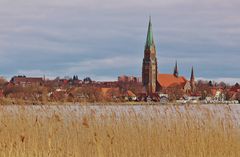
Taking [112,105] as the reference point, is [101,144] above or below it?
below

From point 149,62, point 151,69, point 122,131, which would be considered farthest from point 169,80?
point 122,131

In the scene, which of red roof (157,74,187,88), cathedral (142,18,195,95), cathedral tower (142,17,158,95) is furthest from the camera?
cathedral tower (142,17,158,95)

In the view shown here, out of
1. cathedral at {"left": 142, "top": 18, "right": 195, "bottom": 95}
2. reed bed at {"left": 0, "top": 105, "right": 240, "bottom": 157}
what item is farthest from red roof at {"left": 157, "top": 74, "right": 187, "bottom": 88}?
reed bed at {"left": 0, "top": 105, "right": 240, "bottom": 157}

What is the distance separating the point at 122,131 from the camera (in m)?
9.59

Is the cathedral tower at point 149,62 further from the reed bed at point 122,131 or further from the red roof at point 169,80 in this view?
the reed bed at point 122,131

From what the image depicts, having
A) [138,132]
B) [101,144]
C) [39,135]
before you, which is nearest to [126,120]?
[138,132]

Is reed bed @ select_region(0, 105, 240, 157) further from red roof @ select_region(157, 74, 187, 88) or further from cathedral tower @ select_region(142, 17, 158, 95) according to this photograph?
cathedral tower @ select_region(142, 17, 158, 95)

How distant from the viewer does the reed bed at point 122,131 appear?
29.8 ft

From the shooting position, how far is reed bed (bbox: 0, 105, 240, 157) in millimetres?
9094

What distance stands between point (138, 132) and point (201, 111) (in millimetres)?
1130

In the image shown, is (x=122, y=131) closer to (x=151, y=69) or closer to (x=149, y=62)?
(x=151, y=69)

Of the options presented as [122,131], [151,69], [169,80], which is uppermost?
[151,69]

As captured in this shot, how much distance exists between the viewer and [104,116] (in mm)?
9531

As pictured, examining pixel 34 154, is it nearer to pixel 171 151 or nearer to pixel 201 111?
pixel 171 151
